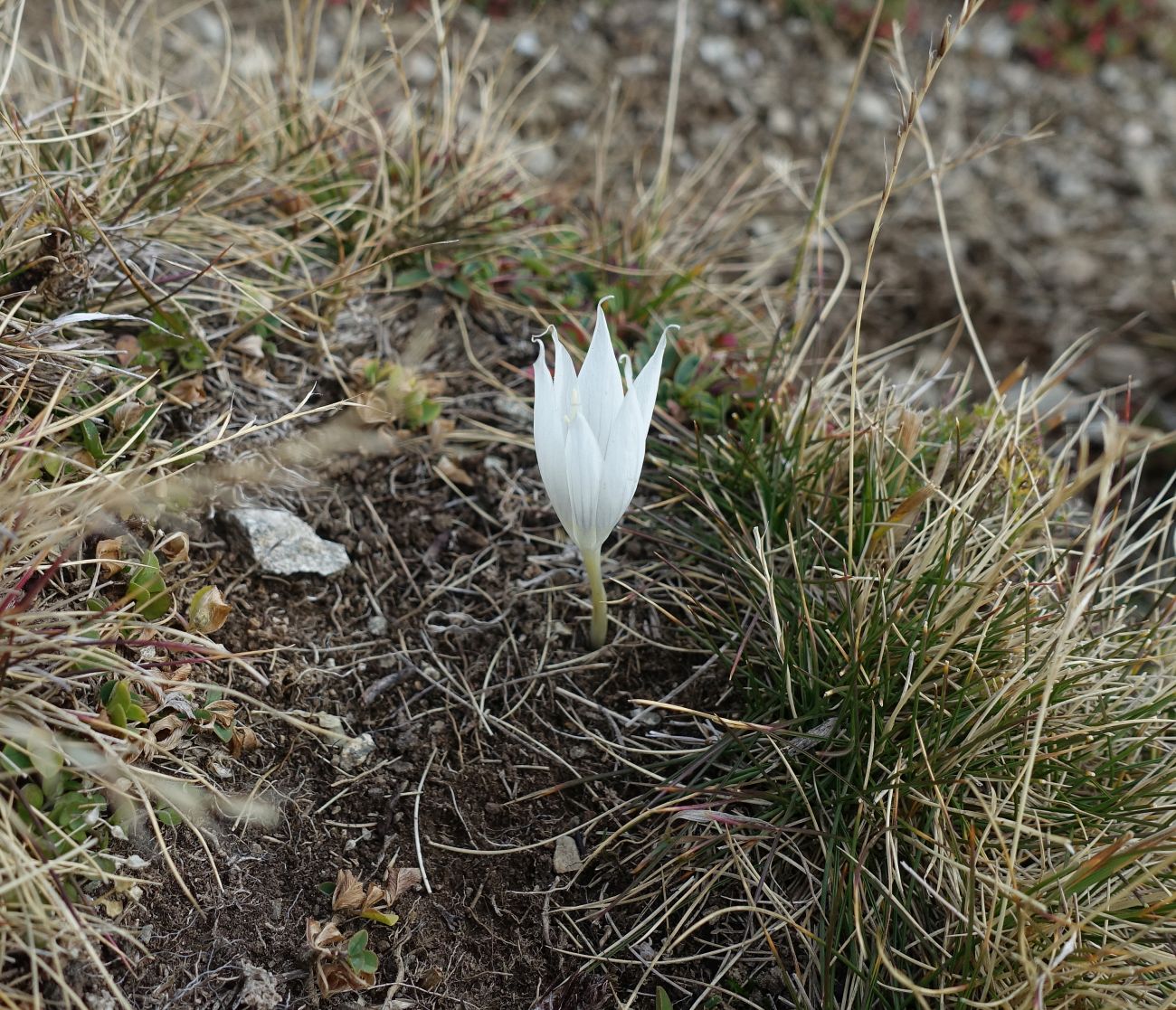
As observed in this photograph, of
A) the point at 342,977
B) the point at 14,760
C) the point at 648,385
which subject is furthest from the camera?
the point at 648,385

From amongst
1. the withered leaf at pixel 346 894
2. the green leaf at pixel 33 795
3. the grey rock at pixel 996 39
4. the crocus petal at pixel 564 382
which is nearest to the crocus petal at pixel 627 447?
the crocus petal at pixel 564 382

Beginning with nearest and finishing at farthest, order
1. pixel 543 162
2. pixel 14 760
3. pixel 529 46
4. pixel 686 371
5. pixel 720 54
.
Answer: pixel 14 760, pixel 686 371, pixel 543 162, pixel 529 46, pixel 720 54

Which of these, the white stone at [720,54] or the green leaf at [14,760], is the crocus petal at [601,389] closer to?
the green leaf at [14,760]

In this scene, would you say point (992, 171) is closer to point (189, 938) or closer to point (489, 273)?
point (489, 273)

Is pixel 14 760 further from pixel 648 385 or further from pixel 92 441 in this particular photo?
pixel 648 385

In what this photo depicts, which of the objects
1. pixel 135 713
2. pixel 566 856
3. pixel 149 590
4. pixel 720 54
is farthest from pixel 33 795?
pixel 720 54

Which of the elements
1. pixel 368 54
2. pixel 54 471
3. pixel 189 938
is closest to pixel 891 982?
pixel 189 938

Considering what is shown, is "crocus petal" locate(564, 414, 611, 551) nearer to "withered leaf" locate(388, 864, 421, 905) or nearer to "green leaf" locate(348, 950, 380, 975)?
"withered leaf" locate(388, 864, 421, 905)
